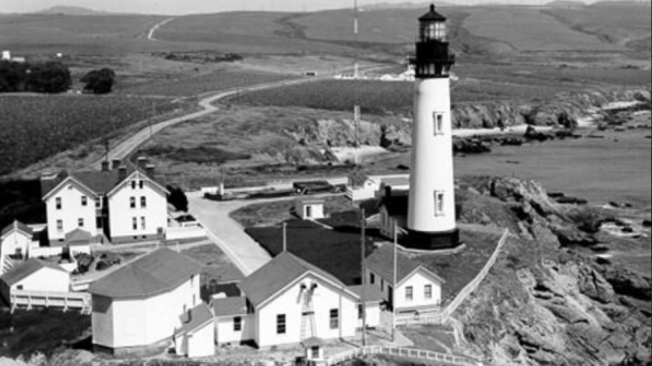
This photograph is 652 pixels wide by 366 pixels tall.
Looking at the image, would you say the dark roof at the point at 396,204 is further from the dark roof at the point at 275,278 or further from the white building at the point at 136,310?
the white building at the point at 136,310

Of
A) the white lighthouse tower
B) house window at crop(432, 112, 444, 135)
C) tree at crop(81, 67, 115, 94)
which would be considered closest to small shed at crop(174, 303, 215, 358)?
the white lighthouse tower

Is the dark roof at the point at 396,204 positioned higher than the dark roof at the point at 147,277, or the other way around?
the dark roof at the point at 147,277

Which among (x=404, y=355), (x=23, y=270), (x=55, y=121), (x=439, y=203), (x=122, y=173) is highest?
(x=122, y=173)

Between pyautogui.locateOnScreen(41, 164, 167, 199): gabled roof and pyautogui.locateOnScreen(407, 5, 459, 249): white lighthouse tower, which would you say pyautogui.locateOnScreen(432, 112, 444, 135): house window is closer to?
pyautogui.locateOnScreen(407, 5, 459, 249): white lighthouse tower

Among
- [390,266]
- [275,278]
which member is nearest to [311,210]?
[390,266]

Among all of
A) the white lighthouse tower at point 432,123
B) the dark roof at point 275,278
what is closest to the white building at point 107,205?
the white lighthouse tower at point 432,123

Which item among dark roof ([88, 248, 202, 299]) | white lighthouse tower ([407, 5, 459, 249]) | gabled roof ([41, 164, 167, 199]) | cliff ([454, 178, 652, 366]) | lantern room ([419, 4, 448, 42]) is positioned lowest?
cliff ([454, 178, 652, 366])

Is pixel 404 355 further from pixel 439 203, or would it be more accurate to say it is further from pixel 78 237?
pixel 78 237
